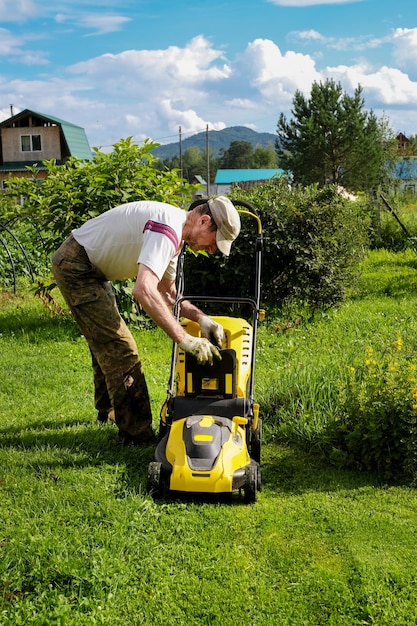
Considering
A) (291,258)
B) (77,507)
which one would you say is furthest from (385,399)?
(291,258)

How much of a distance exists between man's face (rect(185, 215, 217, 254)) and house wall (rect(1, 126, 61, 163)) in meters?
30.7

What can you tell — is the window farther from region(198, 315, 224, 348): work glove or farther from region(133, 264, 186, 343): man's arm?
region(133, 264, 186, 343): man's arm

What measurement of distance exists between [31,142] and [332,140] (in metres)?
14.6

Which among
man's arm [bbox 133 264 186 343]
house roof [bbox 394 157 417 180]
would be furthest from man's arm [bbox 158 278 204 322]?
house roof [bbox 394 157 417 180]

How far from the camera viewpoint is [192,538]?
3.42 metres

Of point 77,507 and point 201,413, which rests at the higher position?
point 201,413

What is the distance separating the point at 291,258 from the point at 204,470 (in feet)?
18.3

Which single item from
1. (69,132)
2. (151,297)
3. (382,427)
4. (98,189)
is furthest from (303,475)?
(69,132)

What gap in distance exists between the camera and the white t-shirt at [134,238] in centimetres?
376

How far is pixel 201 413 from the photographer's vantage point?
3986 millimetres

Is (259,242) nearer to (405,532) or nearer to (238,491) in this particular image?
(238,491)

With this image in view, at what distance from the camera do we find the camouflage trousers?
441 cm

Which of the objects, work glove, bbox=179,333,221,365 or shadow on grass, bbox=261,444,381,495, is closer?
work glove, bbox=179,333,221,365

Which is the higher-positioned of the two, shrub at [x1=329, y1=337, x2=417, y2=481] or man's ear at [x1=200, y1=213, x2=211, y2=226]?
man's ear at [x1=200, y1=213, x2=211, y2=226]
